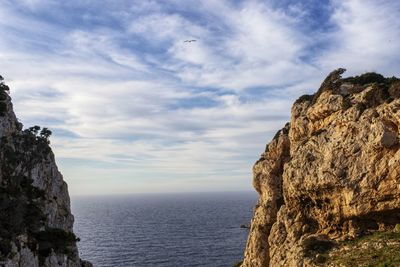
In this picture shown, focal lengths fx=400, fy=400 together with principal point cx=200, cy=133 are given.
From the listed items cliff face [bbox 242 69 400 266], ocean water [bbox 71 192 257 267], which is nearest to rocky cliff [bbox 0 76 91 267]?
cliff face [bbox 242 69 400 266]

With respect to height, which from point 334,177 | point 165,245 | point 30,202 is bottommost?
point 165,245

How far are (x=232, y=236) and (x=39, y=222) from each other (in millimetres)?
104040

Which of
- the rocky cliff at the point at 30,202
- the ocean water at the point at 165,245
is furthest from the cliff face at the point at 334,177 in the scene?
the ocean water at the point at 165,245

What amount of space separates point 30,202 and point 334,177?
142 ft

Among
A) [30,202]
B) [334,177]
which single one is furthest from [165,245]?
[334,177]

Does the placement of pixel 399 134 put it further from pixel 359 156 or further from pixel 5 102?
pixel 5 102

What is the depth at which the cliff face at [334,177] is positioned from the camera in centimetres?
5303

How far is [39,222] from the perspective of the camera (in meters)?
53.6

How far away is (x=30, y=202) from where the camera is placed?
5578 cm

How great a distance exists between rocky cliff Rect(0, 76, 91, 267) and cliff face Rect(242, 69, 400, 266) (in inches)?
1304

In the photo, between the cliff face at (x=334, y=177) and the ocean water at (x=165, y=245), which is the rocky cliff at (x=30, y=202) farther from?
the ocean water at (x=165, y=245)

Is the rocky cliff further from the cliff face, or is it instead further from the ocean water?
the ocean water

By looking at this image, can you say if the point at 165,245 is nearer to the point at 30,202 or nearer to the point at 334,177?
the point at 30,202

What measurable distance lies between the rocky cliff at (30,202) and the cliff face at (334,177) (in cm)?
3312
